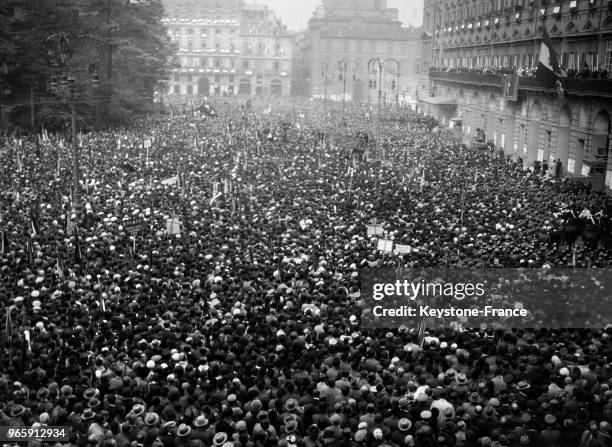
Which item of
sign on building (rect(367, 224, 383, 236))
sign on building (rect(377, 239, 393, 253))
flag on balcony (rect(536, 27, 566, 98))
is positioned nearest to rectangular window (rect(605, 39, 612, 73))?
flag on balcony (rect(536, 27, 566, 98))

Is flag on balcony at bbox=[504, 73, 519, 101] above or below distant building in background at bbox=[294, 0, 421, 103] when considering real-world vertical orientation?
below

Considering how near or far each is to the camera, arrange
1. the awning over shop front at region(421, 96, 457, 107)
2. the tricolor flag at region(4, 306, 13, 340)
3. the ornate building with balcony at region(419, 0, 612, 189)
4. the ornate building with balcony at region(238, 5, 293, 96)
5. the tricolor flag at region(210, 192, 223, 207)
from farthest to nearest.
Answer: the ornate building with balcony at region(238, 5, 293, 96), the awning over shop front at region(421, 96, 457, 107), the ornate building with balcony at region(419, 0, 612, 189), the tricolor flag at region(210, 192, 223, 207), the tricolor flag at region(4, 306, 13, 340)

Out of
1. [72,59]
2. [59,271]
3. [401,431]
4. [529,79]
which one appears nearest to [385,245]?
[59,271]

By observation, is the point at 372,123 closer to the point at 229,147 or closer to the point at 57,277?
the point at 229,147

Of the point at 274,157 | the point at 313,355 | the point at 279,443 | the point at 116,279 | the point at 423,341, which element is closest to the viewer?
the point at 279,443

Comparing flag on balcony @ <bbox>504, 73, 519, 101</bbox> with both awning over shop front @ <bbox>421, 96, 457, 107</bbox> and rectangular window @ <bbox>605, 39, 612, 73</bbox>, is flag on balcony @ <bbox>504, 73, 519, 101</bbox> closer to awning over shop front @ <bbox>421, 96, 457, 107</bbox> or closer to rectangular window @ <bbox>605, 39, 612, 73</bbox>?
rectangular window @ <bbox>605, 39, 612, 73</bbox>

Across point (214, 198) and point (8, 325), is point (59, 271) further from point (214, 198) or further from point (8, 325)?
point (214, 198)

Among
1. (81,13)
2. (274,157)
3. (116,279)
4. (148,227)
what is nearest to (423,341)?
(116,279)

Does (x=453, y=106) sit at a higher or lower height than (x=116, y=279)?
higher
